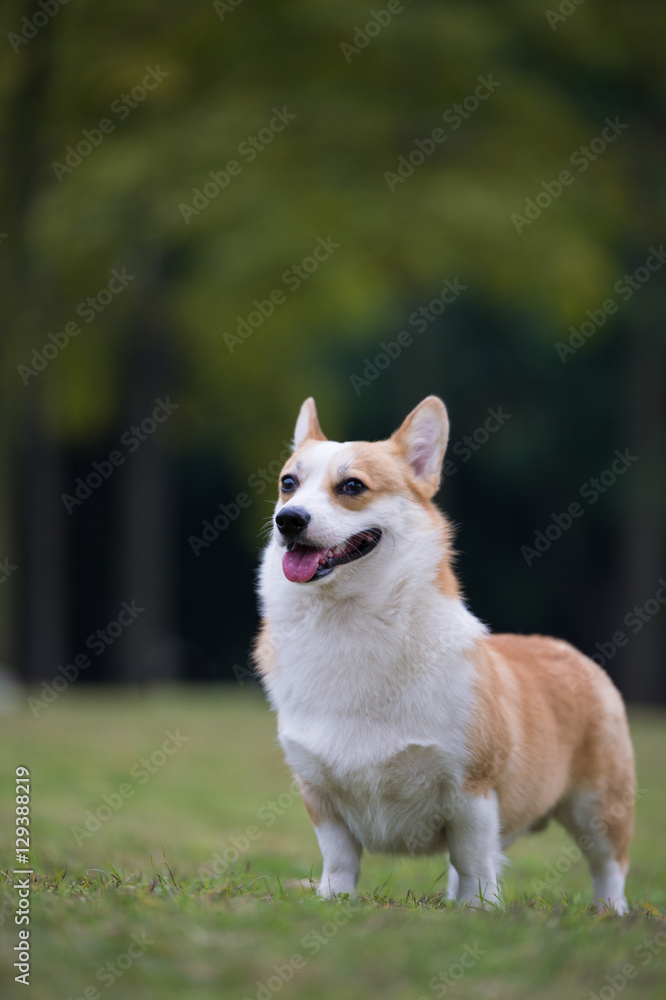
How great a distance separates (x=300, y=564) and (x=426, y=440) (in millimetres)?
936

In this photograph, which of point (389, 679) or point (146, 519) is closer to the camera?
point (389, 679)

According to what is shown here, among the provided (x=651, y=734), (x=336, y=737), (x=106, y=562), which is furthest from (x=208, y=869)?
(x=106, y=562)

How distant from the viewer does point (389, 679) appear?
14.3 ft

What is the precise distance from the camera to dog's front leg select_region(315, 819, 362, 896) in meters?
4.48

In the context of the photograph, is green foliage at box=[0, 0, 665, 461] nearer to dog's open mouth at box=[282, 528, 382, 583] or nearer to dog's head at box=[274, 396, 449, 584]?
dog's head at box=[274, 396, 449, 584]

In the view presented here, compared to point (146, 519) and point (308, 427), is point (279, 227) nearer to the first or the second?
point (146, 519)

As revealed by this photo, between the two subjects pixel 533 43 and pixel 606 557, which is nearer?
pixel 533 43

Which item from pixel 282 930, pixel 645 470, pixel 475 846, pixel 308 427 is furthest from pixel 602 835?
pixel 645 470

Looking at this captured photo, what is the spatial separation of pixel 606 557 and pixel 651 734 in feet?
38.7

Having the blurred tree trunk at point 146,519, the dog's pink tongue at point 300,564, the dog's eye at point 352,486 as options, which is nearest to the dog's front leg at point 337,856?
the dog's pink tongue at point 300,564

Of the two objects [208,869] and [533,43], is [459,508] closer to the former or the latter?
[533,43]

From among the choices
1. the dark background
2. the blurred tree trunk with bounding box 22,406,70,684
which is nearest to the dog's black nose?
the dark background

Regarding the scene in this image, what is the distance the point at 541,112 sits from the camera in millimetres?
12844

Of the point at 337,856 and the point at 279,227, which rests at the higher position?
the point at 279,227
